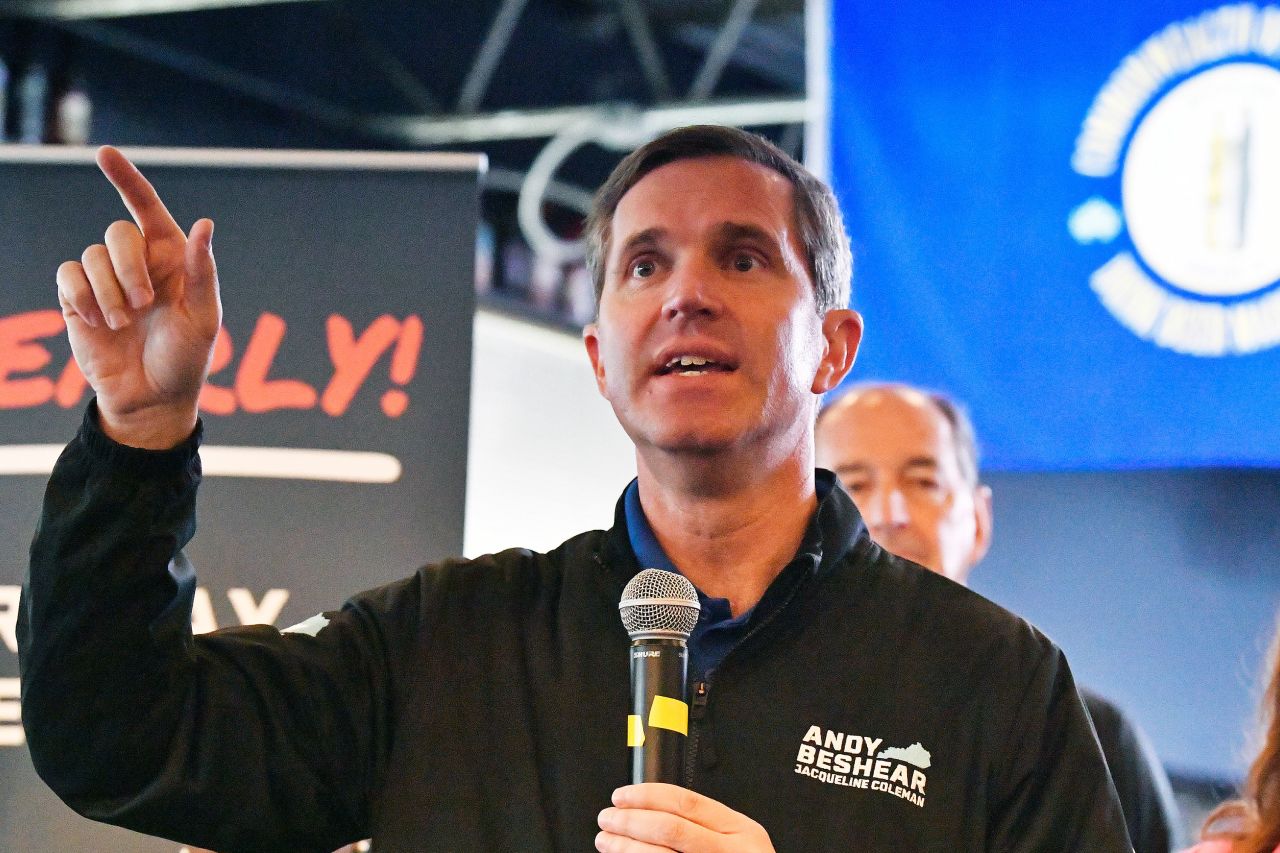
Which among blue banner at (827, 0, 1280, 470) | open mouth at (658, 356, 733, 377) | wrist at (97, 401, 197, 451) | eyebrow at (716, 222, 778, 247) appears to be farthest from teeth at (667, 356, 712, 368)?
blue banner at (827, 0, 1280, 470)

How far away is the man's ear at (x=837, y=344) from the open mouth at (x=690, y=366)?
241 millimetres

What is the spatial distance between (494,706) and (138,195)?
0.58 m

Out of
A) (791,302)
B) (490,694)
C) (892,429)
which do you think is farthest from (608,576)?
(892,429)

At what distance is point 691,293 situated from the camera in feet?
5.20

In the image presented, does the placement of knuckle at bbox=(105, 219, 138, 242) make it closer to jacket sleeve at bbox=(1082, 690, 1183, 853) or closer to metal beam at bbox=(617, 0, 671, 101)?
jacket sleeve at bbox=(1082, 690, 1183, 853)

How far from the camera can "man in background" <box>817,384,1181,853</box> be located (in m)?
2.66

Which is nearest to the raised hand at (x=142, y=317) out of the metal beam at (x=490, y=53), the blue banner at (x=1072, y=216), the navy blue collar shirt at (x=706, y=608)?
the navy blue collar shirt at (x=706, y=608)

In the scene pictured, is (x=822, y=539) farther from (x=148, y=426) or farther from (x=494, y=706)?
(x=148, y=426)

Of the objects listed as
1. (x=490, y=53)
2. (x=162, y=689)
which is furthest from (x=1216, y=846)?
(x=490, y=53)

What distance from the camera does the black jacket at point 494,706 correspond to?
130 cm

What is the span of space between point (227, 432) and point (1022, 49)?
1.53 meters

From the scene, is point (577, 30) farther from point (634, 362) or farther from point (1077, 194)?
point (634, 362)

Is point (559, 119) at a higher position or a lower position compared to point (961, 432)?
higher

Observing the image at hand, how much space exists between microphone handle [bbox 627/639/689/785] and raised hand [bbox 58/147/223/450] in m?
0.44
